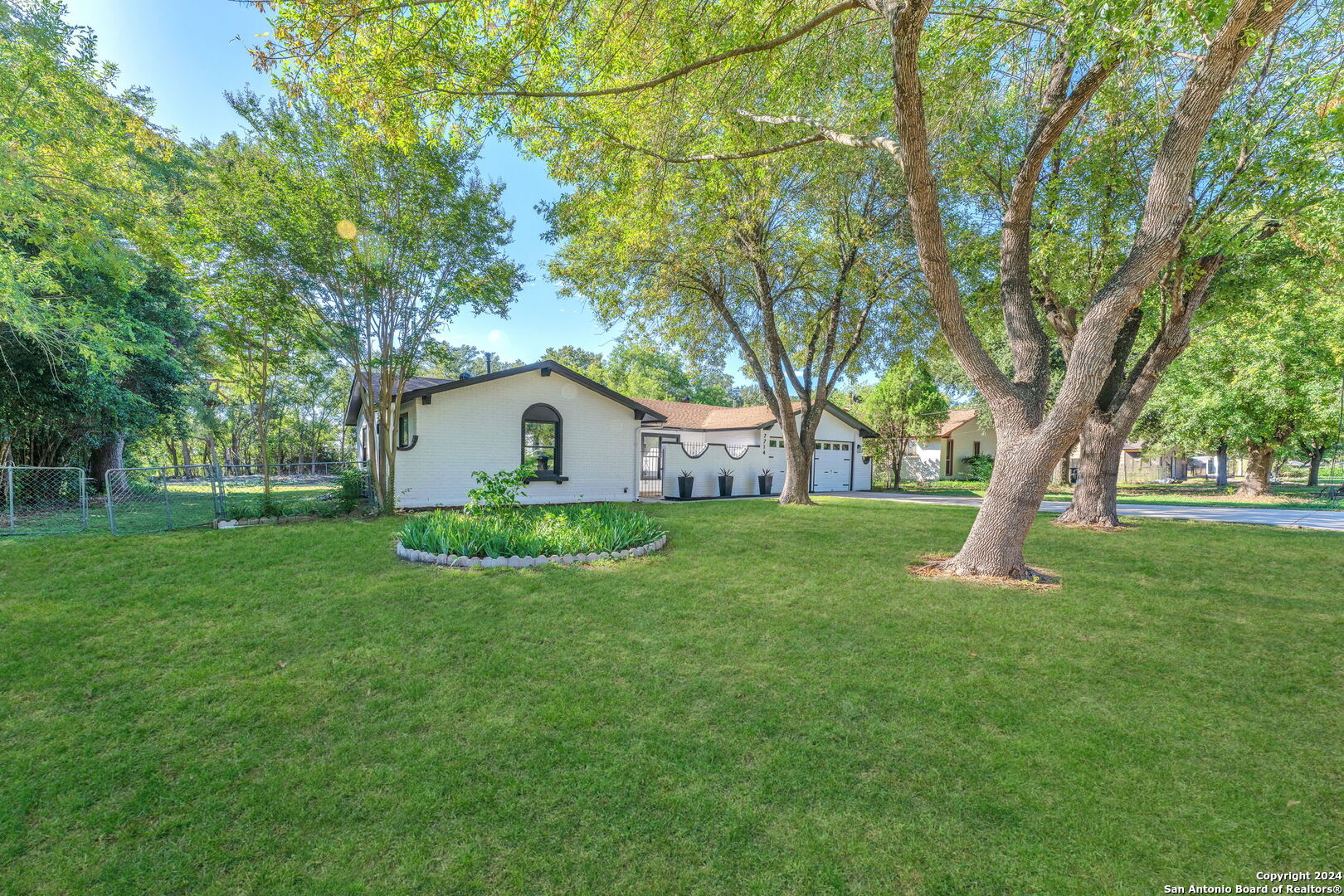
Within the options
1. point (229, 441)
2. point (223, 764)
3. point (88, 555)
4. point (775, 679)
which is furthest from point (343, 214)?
point (229, 441)

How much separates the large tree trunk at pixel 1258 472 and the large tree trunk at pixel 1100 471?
14.3 metres

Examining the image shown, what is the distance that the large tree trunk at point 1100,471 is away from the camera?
9.41 meters

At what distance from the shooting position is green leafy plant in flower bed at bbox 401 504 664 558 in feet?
20.2

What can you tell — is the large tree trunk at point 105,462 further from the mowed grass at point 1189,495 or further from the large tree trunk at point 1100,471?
the mowed grass at point 1189,495

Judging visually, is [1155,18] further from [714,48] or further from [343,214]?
[343,214]

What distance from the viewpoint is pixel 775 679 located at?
10.8 ft

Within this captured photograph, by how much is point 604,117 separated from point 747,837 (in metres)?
7.58

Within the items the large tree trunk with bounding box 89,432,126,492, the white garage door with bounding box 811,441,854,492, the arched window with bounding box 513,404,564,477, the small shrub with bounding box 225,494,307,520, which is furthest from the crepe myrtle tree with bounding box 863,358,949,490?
the large tree trunk with bounding box 89,432,126,492

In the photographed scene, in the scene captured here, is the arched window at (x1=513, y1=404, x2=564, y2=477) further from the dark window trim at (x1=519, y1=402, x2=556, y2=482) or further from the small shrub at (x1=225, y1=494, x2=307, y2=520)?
the small shrub at (x1=225, y1=494, x2=307, y2=520)

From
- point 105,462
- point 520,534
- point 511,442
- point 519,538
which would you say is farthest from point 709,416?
point 105,462

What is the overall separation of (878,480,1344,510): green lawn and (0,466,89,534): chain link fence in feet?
73.7

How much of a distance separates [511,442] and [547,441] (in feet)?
17.0

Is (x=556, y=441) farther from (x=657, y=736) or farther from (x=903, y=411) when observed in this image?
(x=903, y=411)

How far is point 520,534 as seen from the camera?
6.45 metres
